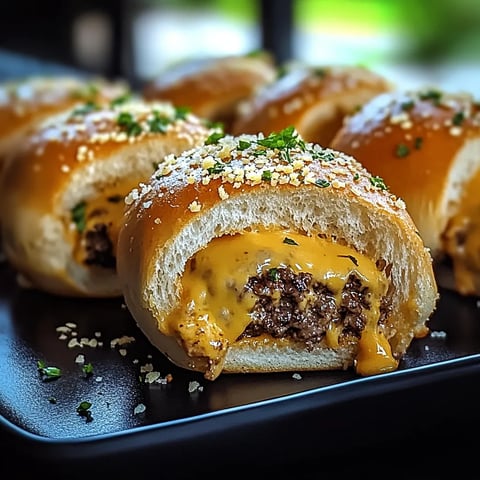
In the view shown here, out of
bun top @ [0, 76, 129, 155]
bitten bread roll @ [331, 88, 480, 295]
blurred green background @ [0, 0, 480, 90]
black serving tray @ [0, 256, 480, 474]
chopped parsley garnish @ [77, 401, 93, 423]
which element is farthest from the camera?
blurred green background @ [0, 0, 480, 90]

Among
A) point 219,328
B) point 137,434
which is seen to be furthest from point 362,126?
point 137,434

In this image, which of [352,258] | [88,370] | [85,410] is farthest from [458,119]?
[85,410]

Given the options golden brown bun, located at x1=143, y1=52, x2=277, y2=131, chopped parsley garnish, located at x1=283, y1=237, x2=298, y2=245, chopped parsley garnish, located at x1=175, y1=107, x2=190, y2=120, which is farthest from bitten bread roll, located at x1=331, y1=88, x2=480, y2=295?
golden brown bun, located at x1=143, y1=52, x2=277, y2=131

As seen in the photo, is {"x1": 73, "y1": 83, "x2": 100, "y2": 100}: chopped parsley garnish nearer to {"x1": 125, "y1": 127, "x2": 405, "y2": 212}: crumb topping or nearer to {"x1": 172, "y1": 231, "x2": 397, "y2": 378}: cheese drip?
{"x1": 125, "y1": 127, "x2": 405, "y2": 212}: crumb topping

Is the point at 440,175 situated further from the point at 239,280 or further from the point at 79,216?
the point at 79,216

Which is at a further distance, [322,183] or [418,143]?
[418,143]

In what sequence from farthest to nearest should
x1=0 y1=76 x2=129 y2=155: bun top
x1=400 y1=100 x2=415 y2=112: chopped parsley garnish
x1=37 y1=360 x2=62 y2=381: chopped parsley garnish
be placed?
1. x1=0 y1=76 x2=129 y2=155: bun top
2. x1=400 y1=100 x2=415 y2=112: chopped parsley garnish
3. x1=37 y1=360 x2=62 y2=381: chopped parsley garnish
